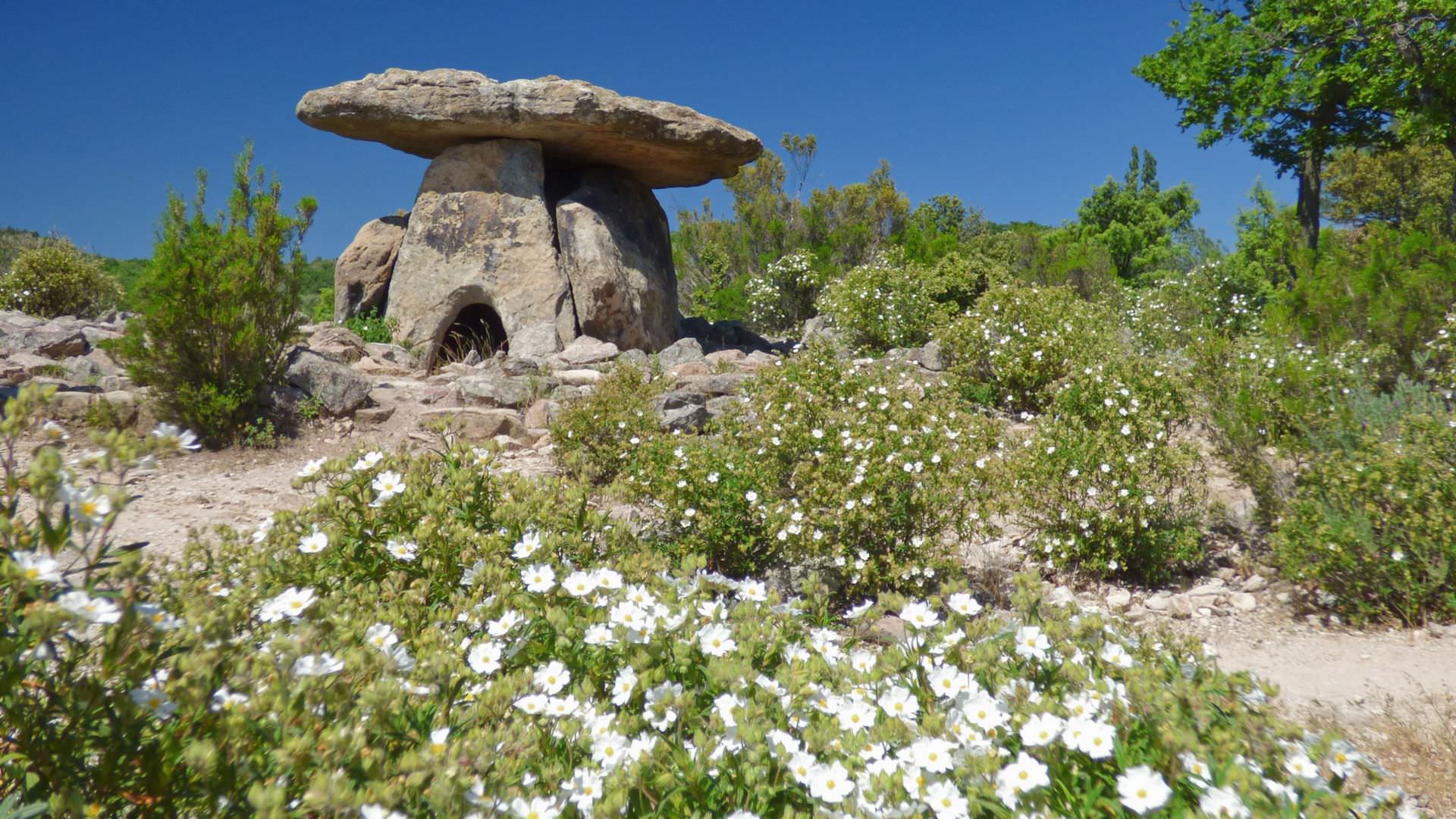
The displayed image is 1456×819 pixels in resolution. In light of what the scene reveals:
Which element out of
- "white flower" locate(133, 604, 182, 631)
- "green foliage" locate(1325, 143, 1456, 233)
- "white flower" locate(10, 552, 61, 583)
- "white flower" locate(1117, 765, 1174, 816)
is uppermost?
"green foliage" locate(1325, 143, 1456, 233)

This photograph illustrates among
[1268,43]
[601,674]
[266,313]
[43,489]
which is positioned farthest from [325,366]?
[1268,43]

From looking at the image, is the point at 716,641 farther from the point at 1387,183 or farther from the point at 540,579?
the point at 1387,183

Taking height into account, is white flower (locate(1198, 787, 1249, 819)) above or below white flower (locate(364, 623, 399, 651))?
below

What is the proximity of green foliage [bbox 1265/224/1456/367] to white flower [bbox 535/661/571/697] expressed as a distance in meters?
6.44

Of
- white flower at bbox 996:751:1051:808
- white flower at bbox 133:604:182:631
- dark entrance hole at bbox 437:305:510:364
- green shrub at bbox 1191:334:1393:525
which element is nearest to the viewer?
white flower at bbox 133:604:182:631

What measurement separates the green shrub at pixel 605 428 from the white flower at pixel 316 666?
3.82 meters

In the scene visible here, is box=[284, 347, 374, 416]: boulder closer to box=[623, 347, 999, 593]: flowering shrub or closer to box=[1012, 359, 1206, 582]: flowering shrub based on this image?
box=[623, 347, 999, 593]: flowering shrub

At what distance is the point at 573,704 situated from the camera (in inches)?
67.2

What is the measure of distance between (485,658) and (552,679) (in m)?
0.15

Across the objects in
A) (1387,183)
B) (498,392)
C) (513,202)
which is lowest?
(498,392)

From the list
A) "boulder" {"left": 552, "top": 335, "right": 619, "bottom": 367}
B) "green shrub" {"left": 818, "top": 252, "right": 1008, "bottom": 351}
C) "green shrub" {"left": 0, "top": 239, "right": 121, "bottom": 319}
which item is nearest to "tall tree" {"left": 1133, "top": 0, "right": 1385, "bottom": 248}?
"green shrub" {"left": 818, "top": 252, "right": 1008, "bottom": 351}

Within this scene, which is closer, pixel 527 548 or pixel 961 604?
pixel 961 604

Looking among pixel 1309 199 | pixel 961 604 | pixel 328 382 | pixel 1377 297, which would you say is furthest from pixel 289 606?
pixel 1309 199

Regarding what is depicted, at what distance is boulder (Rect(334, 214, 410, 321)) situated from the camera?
38.2 ft
